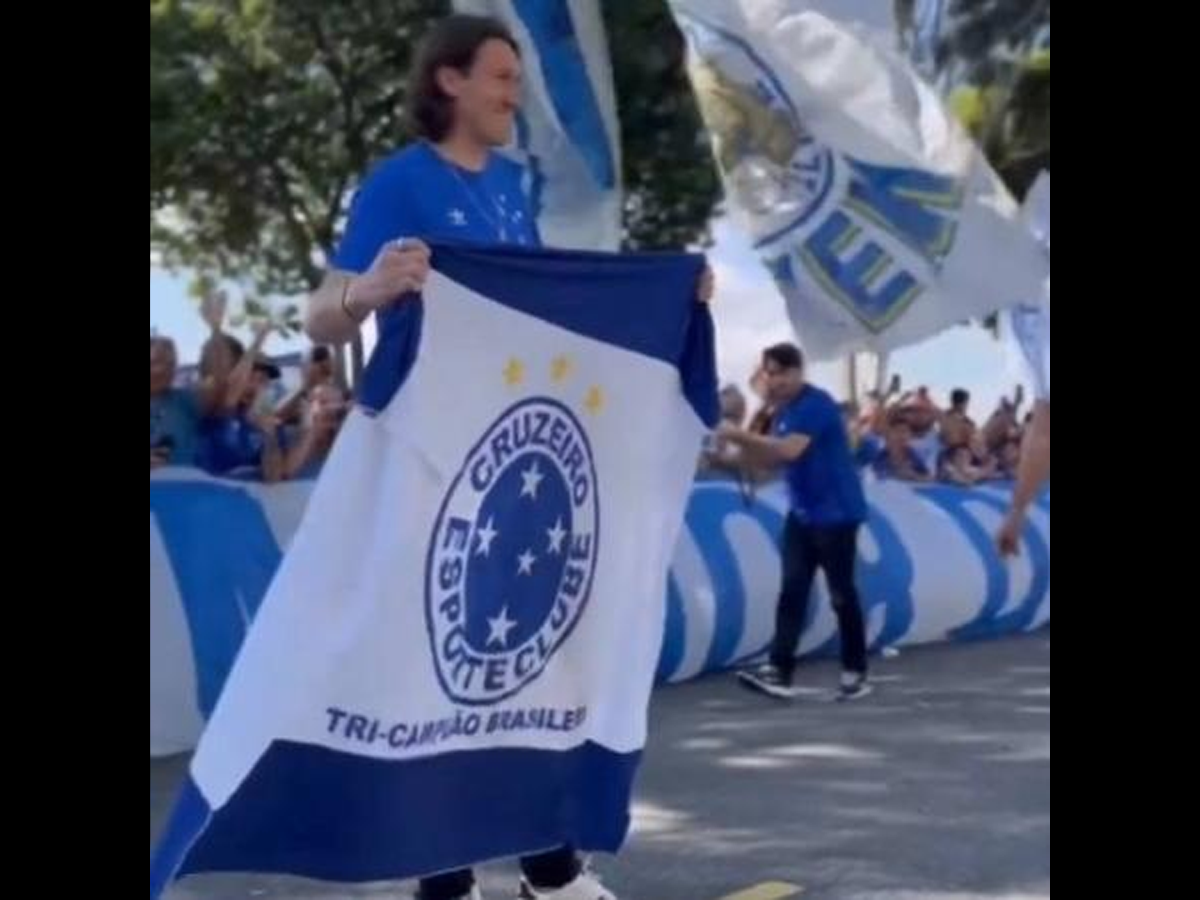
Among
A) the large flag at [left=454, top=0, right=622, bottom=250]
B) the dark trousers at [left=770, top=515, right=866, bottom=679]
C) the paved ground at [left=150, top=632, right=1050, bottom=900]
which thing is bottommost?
the paved ground at [left=150, top=632, right=1050, bottom=900]

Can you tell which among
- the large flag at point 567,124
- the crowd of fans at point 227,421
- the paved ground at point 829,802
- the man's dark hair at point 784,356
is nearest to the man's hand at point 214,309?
the crowd of fans at point 227,421

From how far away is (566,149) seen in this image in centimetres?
879

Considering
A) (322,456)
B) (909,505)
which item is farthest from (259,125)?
(322,456)

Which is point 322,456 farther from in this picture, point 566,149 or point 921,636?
point 921,636

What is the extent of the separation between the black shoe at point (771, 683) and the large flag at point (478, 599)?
4.94 m

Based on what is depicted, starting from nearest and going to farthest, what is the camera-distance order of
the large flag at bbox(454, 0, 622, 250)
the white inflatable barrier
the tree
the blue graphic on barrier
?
1. the white inflatable barrier
2. the blue graphic on barrier
3. the large flag at bbox(454, 0, 622, 250)
4. the tree

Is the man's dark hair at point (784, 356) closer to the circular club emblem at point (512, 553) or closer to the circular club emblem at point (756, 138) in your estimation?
the circular club emblem at point (756, 138)

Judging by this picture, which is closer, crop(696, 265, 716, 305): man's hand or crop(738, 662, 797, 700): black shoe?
crop(696, 265, 716, 305): man's hand

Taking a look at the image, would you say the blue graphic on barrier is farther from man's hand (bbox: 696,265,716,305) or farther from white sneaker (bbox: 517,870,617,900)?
man's hand (bbox: 696,265,716,305)

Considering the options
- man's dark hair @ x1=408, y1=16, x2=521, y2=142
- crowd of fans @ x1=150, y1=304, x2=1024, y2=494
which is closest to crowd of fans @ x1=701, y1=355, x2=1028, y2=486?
crowd of fans @ x1=150, y1=304, x2=1024, y2=494

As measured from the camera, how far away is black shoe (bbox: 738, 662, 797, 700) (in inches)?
395

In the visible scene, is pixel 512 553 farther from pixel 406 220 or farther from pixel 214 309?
pixel 214 309

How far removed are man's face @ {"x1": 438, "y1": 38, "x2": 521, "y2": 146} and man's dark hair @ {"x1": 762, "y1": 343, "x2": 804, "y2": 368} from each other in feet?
17.6
